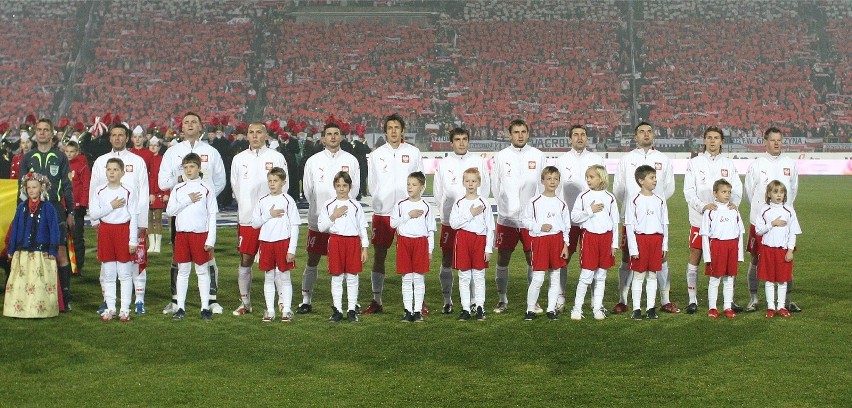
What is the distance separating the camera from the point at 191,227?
9.91 m

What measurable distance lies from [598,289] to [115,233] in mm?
4742

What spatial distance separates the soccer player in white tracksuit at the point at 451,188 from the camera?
10.4 m

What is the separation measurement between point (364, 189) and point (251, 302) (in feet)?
57.6

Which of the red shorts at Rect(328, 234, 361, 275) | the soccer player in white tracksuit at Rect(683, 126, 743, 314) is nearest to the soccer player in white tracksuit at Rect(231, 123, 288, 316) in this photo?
the red shorts at Rect(328, 234, 361, 275)

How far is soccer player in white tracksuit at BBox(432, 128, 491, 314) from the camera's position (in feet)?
34.1

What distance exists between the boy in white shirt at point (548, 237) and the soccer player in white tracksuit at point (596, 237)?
7.7 inches

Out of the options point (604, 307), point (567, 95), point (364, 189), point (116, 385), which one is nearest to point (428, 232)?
point (604, 307)

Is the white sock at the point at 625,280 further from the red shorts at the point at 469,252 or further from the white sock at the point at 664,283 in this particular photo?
the red shorts at the point at 469,252

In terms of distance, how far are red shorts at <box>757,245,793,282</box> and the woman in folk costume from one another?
23.2 ft

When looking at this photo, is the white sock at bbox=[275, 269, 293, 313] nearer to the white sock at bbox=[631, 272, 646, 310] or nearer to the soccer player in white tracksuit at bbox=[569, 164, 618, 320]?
the soccer player in white tracksuit at bbox=[569, 164, 618, 320]

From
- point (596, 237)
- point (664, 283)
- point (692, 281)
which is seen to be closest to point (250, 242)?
point (596, 237)

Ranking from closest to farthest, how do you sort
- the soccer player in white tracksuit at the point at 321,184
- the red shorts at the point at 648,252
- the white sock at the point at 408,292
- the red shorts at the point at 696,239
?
the white sock at the point at 408,292
the red shorts at the point at 648,252
the soccer player in white tracksuit at the point at 321,184
the red shorts at the point at 696,239

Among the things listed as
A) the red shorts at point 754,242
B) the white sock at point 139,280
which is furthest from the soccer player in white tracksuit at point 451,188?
the white sock at point 139,280

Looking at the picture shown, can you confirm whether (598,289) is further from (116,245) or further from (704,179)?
(116,245)
